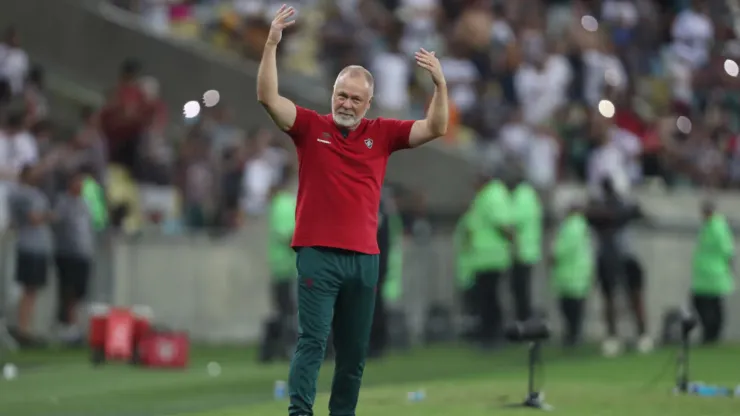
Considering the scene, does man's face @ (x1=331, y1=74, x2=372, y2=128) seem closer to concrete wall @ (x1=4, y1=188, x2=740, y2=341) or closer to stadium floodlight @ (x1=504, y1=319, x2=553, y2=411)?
stadium floodlight @ (x1=504, y1=319, x2=553, y2=411)

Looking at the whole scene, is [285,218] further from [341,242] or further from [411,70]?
[341,242]

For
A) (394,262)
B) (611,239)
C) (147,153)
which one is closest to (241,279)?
(147,153)

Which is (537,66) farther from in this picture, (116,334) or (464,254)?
(116,334)

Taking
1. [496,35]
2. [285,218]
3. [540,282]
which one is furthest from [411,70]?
[285,218]

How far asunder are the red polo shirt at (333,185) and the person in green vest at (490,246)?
13383 mm

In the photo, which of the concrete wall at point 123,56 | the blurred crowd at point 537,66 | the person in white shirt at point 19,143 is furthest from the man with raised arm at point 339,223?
the concrete wall at point 123,56

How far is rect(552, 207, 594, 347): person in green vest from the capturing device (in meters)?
25.3

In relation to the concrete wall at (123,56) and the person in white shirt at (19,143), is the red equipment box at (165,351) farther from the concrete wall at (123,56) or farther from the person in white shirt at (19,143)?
the concrete wall at (123,56)

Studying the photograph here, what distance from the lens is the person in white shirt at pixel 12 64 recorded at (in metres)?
27.9

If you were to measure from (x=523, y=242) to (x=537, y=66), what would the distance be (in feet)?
21.1

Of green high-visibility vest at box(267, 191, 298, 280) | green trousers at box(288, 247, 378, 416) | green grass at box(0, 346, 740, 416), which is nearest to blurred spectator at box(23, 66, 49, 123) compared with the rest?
green grass at box(0, 346, 740, 416)

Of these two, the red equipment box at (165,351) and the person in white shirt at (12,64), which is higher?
the person in white shirt at (12,64)

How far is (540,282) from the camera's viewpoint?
27891 mm

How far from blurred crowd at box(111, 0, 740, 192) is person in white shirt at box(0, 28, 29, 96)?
3.57 m
